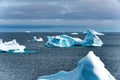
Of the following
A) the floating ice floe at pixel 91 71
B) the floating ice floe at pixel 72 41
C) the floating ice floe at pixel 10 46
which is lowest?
the floating ice floe at pixel 72 41

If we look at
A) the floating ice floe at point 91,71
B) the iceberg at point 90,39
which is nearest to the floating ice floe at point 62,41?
the iceberg at point 90,39

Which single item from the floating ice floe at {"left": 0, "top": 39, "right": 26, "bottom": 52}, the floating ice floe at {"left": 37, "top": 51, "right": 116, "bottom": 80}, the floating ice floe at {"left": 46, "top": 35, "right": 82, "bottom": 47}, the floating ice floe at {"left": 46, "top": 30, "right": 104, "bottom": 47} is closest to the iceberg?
the floating ice floe at {"left": 46, "top": 30, "right": 104, "bottom": 47}

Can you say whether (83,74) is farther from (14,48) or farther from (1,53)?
(1,53)

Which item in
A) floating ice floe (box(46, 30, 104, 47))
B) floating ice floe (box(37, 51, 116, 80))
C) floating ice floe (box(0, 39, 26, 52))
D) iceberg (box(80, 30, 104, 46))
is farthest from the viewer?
floating ice floe (box(46, 30, 104, 47))

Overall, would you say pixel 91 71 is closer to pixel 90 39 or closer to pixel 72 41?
pixel 90 39

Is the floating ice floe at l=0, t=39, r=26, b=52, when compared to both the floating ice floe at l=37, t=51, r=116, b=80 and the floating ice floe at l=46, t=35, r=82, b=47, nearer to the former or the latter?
the floating ice floe at l=46, t=35, r=82, b=47

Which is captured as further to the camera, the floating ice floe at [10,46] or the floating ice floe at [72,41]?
the floating ice floe at [72,41]

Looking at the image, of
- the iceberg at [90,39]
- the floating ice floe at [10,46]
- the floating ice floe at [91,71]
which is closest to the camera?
the floating ice floe at [91,71]

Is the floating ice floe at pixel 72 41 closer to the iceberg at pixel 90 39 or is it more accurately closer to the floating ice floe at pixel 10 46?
the iceberg at pixel 90 39

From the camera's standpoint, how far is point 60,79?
19.5 meters

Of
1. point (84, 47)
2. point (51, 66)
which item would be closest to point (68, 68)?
point (51, 66)

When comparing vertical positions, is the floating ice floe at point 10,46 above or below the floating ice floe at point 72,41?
above

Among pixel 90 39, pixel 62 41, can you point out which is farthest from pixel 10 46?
pixel 90 39

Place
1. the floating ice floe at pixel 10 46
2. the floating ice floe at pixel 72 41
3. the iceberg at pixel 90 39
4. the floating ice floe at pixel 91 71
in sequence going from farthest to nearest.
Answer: the floating ice floe at pixel 72 41 < the iceberg at pixel 90 39 < the floating ice floe at pixel 10 46 < the floating ice floe at pixel 91 71
